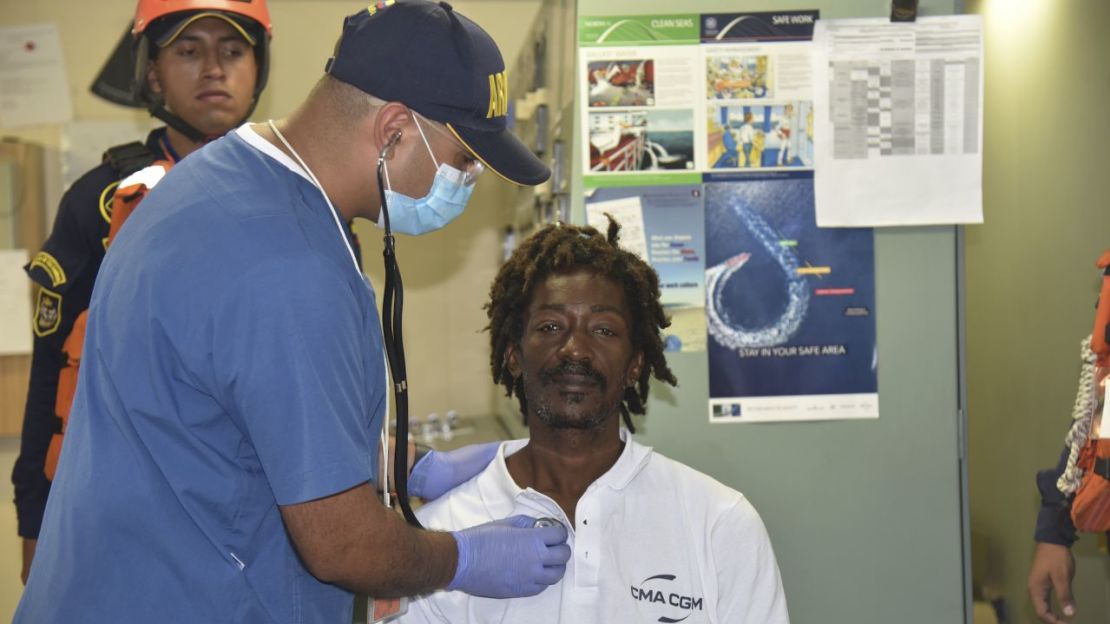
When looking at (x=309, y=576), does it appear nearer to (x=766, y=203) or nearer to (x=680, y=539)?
(x=680, y=539)

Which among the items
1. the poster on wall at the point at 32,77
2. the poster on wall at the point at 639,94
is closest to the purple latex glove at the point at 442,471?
the poster on wall at the point at 639,94

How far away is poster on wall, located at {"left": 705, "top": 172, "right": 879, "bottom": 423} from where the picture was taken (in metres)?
2.19

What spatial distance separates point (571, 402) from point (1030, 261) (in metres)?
1.90

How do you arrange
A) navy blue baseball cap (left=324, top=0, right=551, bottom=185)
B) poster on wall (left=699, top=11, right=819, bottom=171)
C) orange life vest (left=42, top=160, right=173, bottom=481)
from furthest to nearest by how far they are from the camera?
poster on wall (left=699, top=11, right=819, bottom=171), orange life vest (left=42, top=160, right=173, bottom=481), navy blue baseball cap (left=324, top=0, right=551, bottom=185)

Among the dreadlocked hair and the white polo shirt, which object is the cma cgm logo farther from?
the dreadlocked hair

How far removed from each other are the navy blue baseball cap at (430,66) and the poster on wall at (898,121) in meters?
1.05

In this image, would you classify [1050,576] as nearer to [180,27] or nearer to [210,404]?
[210,404]

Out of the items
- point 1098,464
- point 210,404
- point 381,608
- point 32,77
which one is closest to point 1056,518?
point 1098,464

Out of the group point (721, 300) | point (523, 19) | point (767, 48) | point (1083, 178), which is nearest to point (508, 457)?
point (721, 300)

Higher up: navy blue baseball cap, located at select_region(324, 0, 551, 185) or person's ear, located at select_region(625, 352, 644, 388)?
navy blue baseball cap, located at select_region(324, 0, 551, 185)

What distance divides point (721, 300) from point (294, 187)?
1.16 metres

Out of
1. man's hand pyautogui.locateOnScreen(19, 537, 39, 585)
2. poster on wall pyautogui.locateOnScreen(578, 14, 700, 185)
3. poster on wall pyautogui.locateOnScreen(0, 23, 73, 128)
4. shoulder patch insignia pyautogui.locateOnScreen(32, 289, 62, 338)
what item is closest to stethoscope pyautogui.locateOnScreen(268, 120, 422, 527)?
poster on wall pyautogui.locateOnScreen(578, 14, 700, 185)

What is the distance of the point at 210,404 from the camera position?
1.21 metres

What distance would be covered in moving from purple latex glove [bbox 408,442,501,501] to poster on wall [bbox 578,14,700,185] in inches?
24.8
